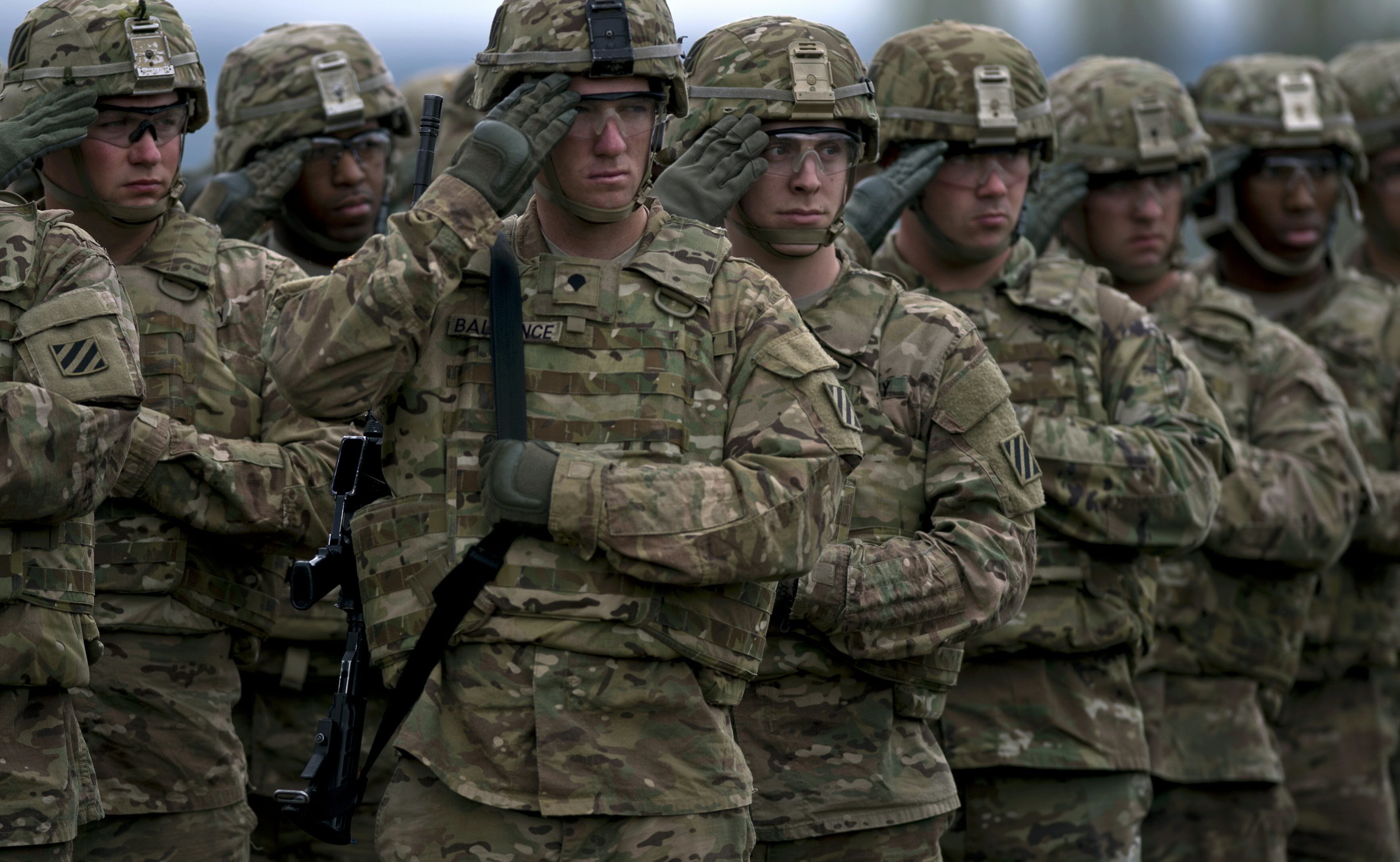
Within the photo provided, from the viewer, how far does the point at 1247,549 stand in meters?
7.89

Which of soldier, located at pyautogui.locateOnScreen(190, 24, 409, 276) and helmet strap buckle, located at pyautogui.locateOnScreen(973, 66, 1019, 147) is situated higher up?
helmet strap buckle, located at pyautogui.locateOnScreen(973, 66, 1019, 147)

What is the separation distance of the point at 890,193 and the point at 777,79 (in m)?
0.99

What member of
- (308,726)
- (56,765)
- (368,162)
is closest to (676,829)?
(56,765)

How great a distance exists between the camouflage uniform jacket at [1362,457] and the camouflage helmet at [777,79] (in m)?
3.85

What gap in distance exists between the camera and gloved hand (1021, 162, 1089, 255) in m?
7.85

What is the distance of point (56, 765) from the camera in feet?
16.5

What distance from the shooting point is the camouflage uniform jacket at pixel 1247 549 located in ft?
25.6

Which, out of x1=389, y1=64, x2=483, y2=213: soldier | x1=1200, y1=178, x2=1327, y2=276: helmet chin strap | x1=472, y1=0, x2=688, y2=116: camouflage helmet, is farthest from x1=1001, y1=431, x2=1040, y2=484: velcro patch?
x1=389, y1=64, x2=483, y2=213: soldier

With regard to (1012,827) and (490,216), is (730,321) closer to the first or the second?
(490,216)

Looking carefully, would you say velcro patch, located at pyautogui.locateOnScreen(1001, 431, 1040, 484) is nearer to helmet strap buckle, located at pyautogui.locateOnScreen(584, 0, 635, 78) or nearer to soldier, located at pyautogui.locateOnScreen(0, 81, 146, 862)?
helmet strap buckle, located at pyautogui.locateOnScreen(584, 0, 635, 78)

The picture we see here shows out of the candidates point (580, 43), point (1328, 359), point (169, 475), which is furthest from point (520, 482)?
point (1328, 359)

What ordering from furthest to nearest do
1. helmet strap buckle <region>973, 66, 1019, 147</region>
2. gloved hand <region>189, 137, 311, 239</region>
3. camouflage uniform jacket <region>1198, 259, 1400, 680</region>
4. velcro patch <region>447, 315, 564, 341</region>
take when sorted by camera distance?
camouflage uniform jacket <region>1198, 259, 1400, 680</region> → gloved hand <region>189, 137, 311, 239</region> → helmet strap buckle <region>973, 66, 1019, 147</region> → velcro patch <region>447, 315, 564, 341</region>

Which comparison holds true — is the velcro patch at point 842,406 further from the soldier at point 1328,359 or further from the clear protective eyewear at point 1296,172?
the clear protective eyewear at point 1296,172

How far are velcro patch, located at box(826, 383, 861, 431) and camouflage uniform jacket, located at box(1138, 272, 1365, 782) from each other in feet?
10.9
